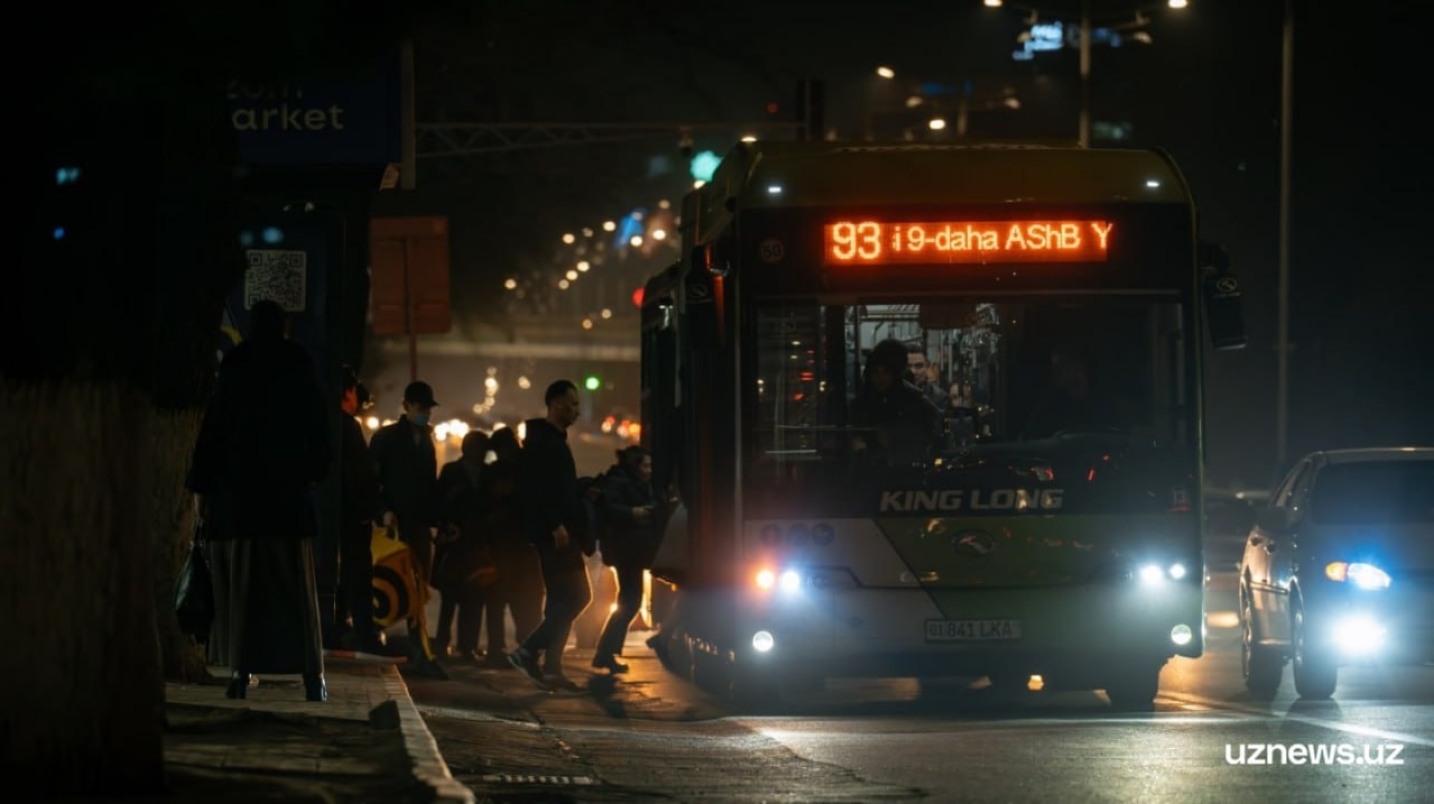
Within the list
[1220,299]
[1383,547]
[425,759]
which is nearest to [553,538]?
[1220,299]

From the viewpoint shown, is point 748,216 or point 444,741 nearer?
point 444,741

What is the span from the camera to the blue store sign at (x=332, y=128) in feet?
48.3

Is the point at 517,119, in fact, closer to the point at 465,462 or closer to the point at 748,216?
the point at 465,462

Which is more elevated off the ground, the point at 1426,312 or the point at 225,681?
the point at 1426,312

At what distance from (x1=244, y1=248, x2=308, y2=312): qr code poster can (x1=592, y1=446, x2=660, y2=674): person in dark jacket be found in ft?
12.9

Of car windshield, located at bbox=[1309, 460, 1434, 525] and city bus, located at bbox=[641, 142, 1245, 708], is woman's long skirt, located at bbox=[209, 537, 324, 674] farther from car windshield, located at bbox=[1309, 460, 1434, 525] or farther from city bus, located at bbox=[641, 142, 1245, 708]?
car windshield, located at bbox=[1309, 460, 1434, 525]

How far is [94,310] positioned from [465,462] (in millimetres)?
11588

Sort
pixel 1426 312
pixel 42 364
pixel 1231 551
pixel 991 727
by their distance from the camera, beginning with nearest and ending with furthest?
pixel 42 364 < pixel 991 727 < pixel 1231 551 < pixel 1426 312

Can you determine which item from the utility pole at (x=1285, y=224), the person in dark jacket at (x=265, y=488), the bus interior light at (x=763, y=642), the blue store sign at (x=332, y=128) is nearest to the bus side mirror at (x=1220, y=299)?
the bus interior light at (x=763, y=642)

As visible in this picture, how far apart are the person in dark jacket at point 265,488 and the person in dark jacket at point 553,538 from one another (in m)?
5.16

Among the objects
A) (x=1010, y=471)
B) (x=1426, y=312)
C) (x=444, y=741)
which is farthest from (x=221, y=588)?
(x=1426, y=312)

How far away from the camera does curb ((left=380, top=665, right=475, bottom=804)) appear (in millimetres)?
8023

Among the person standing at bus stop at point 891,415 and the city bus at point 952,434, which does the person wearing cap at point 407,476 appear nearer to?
the city bus at point 952,434

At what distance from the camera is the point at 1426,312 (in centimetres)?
5259
